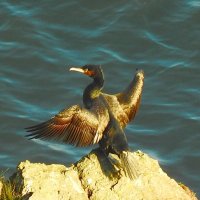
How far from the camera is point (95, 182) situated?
9328 millimetres

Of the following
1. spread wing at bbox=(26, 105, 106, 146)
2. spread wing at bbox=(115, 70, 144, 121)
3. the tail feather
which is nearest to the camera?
the tail feather

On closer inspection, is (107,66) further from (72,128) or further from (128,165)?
(128,165)

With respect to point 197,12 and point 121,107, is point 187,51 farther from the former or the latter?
point 121,107

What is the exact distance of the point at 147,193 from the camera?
936cm

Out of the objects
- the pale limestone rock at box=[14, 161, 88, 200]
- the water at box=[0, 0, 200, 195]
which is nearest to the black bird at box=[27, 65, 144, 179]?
the pale limestone rock at box=[14, 161, 88, 200]

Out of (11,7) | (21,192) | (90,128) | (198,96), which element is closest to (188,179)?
(198,96)

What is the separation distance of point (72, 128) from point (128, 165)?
33.7 inches

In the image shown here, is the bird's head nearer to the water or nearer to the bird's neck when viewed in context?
the bird's neck

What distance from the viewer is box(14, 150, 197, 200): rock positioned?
8.98 metres

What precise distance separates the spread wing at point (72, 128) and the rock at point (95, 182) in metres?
0.24

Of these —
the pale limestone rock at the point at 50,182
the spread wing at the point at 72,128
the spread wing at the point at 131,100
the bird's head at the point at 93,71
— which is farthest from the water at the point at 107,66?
the pale limestone rock at the point at 50,182

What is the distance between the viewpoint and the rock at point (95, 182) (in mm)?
8977

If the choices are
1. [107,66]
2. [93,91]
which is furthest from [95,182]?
[107,66]

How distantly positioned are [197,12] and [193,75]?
2549 millimetres
